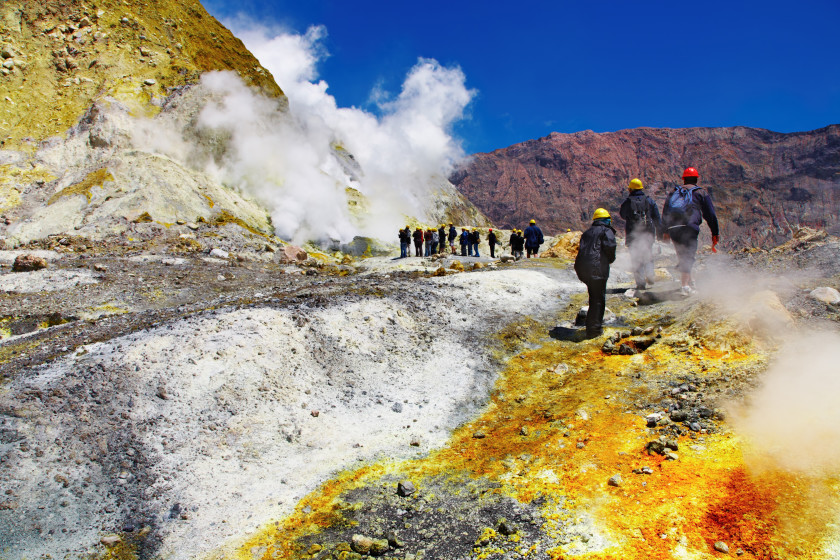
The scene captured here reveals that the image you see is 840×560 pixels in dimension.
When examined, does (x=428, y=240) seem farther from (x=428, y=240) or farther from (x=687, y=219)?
(x=687, y=219)

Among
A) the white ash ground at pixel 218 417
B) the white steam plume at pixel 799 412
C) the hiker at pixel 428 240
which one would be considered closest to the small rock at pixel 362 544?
the white ash ground at pixel 218 417

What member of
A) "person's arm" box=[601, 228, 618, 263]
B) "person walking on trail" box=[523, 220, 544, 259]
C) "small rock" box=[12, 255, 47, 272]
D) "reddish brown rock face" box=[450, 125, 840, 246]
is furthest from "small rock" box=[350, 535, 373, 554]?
"reddish brown rock face" box=[450, 125, 840, 246]

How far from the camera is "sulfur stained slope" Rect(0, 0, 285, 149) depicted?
25.6m

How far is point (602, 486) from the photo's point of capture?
3607 mm

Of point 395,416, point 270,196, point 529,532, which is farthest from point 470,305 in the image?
point 270,196

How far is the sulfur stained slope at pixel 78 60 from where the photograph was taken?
25562mm

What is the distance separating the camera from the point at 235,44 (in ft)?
119

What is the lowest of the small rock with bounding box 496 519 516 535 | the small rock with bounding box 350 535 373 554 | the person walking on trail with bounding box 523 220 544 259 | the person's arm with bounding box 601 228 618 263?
the small rock with bounding box 350 535 373 554

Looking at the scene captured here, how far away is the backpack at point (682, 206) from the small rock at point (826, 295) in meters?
2.31

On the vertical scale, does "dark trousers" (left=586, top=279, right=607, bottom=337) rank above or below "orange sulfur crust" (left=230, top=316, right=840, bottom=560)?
above

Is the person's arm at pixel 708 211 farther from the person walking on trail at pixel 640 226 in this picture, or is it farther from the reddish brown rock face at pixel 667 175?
the reddish brown rock face at pixel 667 175

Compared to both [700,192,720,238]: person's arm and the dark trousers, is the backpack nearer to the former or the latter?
[700,192,720,238]: person's arm

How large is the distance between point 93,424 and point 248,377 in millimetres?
1517

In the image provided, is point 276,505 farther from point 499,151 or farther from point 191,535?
point 499,151
